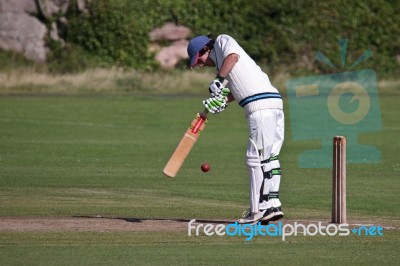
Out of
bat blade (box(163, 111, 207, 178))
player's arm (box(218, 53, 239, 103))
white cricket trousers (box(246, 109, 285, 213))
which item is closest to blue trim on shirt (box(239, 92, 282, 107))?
white cricket trousers (box(246, 109, 285, 213))

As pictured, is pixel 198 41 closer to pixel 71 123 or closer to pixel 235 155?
pixel 235 155

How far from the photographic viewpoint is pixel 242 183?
61.5ft

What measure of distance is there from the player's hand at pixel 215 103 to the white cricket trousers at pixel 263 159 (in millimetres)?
324

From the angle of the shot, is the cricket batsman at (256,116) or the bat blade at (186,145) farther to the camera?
the bat blade at (186,145)

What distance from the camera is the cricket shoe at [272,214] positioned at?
1211 centimetres

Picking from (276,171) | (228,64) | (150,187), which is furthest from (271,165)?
(150,187)

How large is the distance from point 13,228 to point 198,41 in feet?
8.92

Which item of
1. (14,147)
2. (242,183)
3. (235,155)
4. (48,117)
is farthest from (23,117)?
(242,183)

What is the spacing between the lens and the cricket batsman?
39.6ft

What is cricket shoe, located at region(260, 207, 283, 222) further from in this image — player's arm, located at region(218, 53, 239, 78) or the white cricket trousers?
player's arm, located at region(218, 53, 239, 78)

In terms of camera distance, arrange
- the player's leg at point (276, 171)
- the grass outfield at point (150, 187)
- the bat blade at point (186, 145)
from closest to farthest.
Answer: the grass outfield at point (150, 187), the player's leg at point (276, 171), the bat blade at point (186, 145)

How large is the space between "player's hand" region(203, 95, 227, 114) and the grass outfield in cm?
138

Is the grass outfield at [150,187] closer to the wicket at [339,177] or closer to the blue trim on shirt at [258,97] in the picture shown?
the wicket at [339,177]

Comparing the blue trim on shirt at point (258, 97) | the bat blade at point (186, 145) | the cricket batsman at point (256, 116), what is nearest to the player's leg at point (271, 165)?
the cricket batsman at point (256, 116)
